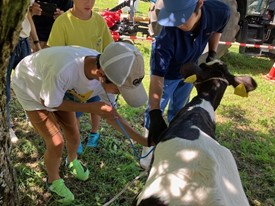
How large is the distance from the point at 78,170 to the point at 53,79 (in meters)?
1.10

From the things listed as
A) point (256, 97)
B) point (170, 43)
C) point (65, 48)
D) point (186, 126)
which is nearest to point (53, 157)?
point (65, 48)

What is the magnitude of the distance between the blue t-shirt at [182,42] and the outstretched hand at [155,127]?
0.34m

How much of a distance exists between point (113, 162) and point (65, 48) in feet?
4.65

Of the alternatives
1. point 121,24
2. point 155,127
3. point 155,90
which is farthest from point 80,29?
point 121,24

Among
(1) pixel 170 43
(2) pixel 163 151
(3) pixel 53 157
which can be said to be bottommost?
(3) pixel 53 157

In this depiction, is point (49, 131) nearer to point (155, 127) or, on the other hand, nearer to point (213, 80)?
point (155, 127)

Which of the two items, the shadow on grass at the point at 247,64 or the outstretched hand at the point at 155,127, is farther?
the shadow on grass at the point at 247,64

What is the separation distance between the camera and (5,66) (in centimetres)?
181

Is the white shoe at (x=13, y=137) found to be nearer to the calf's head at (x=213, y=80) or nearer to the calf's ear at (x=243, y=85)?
the calf's head at (x=213, y=80)

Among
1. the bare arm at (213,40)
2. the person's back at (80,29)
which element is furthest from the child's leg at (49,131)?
the bare arm at (213,40)

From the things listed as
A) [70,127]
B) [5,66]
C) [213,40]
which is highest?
[5,66]

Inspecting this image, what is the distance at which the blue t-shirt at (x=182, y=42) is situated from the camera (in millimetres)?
2783

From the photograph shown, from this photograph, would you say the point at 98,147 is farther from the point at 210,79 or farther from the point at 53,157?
the point at 210,79

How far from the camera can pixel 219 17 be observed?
302 centimetres
